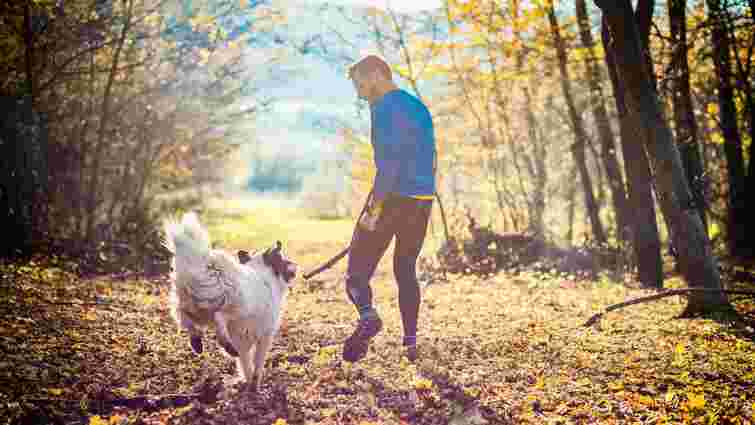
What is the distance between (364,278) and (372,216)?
59cm

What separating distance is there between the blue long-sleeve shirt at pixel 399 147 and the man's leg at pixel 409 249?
0.15 metres

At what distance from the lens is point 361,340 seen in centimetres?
518

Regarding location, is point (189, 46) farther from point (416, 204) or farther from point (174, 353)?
point (416, 204)

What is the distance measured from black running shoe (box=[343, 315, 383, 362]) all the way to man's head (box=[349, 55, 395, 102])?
195cm

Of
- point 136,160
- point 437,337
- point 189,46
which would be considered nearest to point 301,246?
point 136,160

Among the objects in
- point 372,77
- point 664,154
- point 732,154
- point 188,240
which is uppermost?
point 372,77

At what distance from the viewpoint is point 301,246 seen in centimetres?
1834

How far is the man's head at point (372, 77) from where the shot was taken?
17.0 ft

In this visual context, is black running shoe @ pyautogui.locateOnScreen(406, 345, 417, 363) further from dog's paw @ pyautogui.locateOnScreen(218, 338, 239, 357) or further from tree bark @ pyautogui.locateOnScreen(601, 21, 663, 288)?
tree bark @ pyautogui.locateOnScreen(601, 21, 663, 288)

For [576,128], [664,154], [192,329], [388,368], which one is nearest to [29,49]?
[192,329]

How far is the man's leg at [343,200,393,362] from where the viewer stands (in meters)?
5.18

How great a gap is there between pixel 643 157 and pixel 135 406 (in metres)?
8.03

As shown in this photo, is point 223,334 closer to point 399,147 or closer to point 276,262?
point 276,262

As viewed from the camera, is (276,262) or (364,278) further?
(276,262)
